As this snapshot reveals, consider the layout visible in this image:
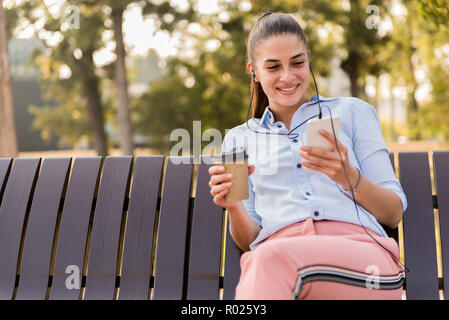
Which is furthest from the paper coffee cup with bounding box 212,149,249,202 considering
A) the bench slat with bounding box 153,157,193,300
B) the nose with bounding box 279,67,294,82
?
the bench slat with bounding box 153,157,193,300

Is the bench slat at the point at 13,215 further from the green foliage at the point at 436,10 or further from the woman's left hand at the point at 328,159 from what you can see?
the green foliage at the point at 436,10

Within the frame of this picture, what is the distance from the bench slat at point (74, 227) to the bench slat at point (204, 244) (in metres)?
0.64

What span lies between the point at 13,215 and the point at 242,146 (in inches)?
58.6

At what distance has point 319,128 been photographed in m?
2.03

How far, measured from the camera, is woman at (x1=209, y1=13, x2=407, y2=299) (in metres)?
2.04

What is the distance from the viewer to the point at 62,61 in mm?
18297

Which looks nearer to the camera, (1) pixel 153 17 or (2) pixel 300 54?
(2) pixel 300 54

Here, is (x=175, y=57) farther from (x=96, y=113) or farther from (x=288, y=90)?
(x=288, y=90)

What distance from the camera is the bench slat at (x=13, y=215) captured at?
3.09m

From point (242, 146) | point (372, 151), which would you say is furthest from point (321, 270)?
point (242, 146)

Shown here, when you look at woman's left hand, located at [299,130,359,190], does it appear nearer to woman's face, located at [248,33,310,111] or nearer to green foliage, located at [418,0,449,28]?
woman's face, located at [248,33,310,111]
